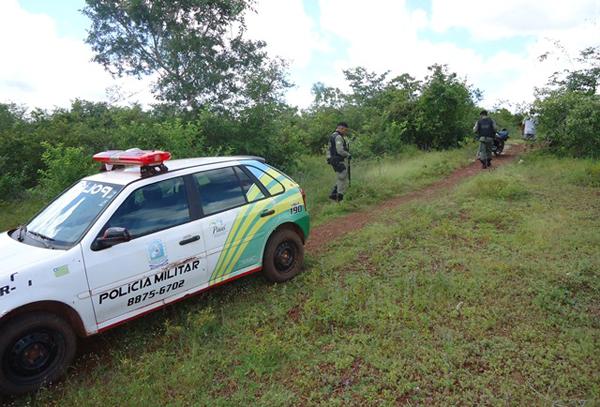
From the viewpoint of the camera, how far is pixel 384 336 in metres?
3.93

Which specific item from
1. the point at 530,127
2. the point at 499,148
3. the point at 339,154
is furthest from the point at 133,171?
the point at 499,148

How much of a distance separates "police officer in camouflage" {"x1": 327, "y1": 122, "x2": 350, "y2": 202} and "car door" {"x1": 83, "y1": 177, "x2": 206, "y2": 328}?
4.96 m

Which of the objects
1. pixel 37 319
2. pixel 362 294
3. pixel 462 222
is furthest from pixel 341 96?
pixel 37 319

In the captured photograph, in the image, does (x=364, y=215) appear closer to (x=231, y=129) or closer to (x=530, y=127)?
(x=231, y=129)

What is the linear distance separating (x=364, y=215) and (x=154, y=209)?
508 centimetres

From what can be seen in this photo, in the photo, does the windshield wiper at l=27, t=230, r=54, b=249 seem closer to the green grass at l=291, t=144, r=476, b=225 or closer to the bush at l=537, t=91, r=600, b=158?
the green grass at l=291, t=144, r=476, b=225

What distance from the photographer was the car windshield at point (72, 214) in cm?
379

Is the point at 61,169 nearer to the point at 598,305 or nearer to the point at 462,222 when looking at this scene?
the point at 462,222

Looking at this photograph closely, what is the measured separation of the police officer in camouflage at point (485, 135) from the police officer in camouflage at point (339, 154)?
5.47m

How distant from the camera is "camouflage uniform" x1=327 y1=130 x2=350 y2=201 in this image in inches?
347

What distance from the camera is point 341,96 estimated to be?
20.4 m

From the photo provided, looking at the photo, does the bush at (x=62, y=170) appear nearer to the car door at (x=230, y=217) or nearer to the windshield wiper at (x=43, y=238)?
the windshield wiper at (x=43, y=238)

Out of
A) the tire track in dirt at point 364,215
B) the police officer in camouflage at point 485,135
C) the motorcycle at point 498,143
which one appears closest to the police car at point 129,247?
the tire track in dirt at point 364,215

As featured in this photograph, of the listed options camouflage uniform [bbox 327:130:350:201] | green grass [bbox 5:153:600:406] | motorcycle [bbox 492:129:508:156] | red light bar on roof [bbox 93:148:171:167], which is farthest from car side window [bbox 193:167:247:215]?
motorcycle [bbox 492:129:508:156]
